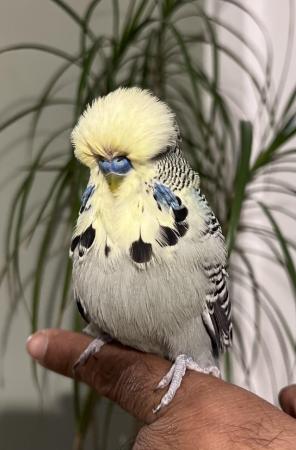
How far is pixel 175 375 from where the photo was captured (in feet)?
1.87

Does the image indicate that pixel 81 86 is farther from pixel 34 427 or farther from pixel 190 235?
pixel 34 427

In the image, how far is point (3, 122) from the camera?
92 centimetres

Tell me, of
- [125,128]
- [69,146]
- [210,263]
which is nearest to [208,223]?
[210,263]

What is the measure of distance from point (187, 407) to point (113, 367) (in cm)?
14

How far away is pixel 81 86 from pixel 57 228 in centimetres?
28

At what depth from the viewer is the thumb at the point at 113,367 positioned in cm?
59

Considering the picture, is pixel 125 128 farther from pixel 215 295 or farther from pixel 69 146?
pixel 69 146

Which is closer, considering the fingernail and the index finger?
the index finger

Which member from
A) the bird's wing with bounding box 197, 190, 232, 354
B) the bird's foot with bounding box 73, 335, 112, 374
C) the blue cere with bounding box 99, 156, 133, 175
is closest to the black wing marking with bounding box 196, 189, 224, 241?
the bird's wing with bounding box 197, 190, 232, 354

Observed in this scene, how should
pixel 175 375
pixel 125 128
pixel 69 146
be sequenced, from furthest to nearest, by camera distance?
pixel 69 146
pixel 175 375
pixel 125 128

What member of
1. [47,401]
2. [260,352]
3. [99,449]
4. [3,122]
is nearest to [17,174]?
[3,122]

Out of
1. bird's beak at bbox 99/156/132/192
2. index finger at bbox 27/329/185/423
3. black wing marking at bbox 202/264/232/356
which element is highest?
bird's beak at bbox 99/156/132/192

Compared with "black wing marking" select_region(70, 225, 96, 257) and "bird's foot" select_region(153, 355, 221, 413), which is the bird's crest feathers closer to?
"black wing marking" select_region(70, 225, 96, 257)

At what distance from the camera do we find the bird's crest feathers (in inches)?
17.9
